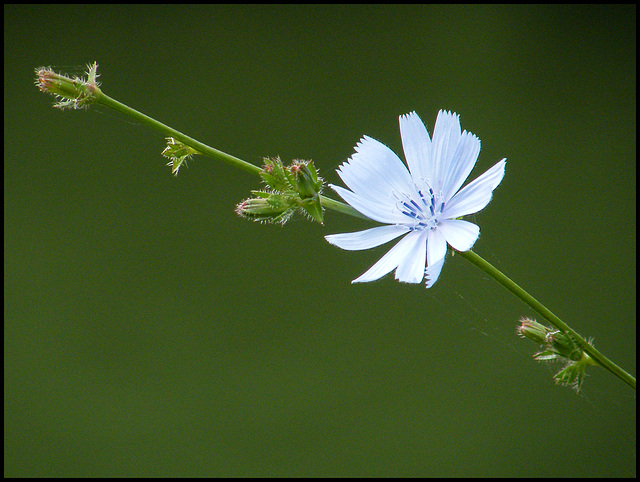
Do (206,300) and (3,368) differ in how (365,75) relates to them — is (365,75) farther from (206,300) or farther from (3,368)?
(3,368)

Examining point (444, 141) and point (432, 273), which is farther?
point (444, 141)

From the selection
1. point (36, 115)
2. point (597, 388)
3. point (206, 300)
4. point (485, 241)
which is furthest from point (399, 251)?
point (36, 115)

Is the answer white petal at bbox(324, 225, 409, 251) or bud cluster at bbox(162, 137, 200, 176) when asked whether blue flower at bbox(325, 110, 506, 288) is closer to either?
white petal at bbox(324, 225, 409, 251)

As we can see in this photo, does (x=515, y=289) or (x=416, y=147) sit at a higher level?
(x=416, y=147)

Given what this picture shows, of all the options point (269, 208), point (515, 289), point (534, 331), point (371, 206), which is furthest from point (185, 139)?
point (534, 331)

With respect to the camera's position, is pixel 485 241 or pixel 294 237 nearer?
pixel 485 241

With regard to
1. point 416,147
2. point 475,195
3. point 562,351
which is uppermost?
point 416,147

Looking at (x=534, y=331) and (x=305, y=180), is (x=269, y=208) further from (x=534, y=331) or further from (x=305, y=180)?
(x=534, y=331)
